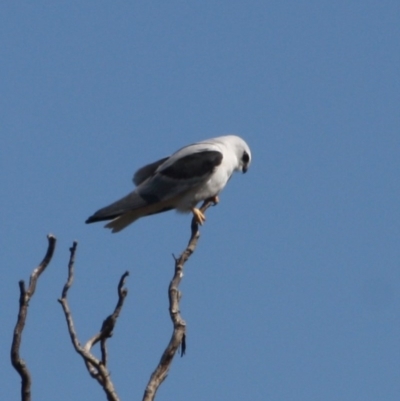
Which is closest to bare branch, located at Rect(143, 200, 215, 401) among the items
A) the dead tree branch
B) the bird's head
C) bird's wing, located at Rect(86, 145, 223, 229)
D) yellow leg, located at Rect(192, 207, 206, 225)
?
the dead tree branch

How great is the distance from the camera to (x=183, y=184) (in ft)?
30.4

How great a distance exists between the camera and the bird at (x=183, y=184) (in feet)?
29.7

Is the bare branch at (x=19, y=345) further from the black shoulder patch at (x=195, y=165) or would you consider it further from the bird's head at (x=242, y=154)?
the bird's head at (x=242, y=154)

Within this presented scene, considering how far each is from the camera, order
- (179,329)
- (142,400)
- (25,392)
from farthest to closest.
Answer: (179,329) → (142,400) → (25,392)

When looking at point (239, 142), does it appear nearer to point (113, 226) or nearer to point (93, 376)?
point (113, 226)

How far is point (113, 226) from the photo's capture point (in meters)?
8.84

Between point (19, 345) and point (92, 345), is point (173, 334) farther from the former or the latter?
point (19, 345)

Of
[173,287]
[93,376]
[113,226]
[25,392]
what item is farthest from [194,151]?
[25,392]

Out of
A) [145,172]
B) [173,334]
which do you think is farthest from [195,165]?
[173,334]

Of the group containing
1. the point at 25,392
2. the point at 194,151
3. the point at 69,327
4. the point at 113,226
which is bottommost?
the point at 25,392

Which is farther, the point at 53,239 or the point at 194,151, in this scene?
the point at 194,151

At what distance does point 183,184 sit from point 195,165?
20 centimetres

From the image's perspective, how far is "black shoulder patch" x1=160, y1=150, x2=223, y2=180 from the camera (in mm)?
9180

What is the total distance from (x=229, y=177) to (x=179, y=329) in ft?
14.0
